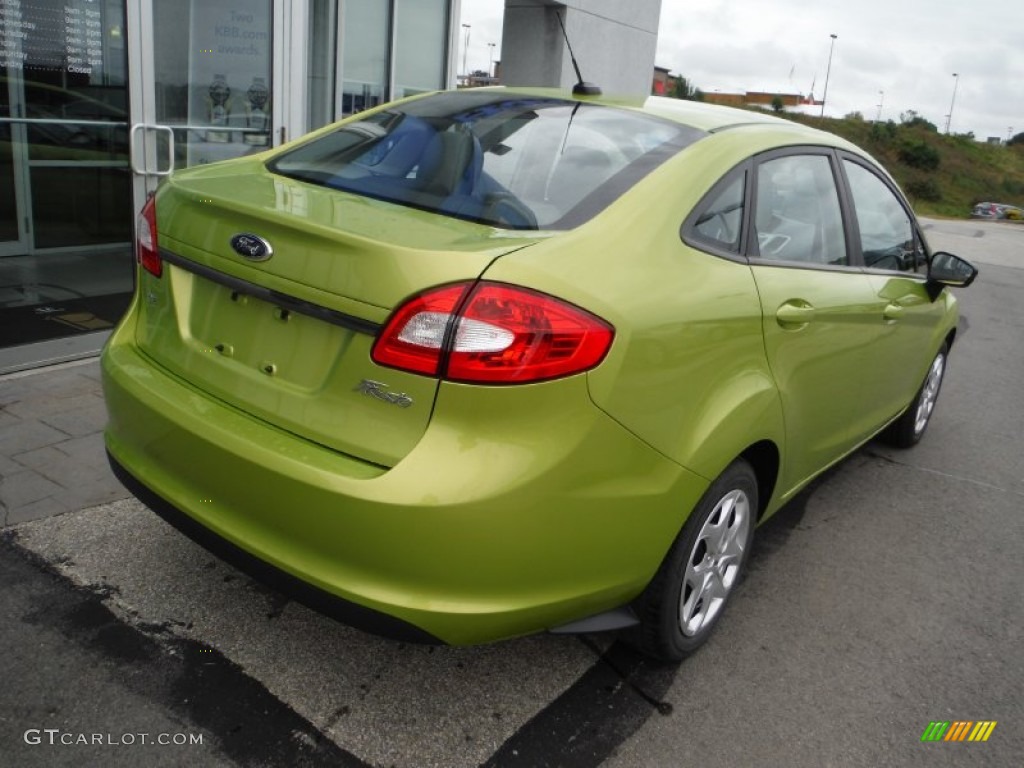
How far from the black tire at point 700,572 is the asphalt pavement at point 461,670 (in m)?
A: 0.13

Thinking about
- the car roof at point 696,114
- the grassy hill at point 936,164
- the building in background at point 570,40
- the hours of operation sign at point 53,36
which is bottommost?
the grassy hill at point 936,164

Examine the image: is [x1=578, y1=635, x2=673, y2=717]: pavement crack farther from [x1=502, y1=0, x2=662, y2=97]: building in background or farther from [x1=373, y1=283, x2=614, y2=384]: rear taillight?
[x1=502, y1=0, x2=662, y2=97]: building in background

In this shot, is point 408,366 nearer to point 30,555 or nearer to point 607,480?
point 607,480

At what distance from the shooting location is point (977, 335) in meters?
9.08

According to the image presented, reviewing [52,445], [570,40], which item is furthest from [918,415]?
[570,40]

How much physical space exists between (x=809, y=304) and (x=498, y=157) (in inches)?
45.1

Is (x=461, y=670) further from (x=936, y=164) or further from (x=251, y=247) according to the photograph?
(x=936, y=164)

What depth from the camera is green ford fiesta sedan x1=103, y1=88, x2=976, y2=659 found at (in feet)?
6.76

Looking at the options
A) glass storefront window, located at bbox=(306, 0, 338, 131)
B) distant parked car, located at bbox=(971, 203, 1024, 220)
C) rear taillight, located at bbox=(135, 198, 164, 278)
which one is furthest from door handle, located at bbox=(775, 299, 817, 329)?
distant parked car, located at bbox=(971, 203, 1024, 220)

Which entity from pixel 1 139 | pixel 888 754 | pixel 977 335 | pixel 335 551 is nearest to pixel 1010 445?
pixel 888 754

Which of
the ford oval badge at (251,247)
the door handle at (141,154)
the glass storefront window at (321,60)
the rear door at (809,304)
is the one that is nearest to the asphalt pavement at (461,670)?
the rear door at (809,304)

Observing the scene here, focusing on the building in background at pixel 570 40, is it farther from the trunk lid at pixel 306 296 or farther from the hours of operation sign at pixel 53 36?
the trunk lid at pixel 306 296

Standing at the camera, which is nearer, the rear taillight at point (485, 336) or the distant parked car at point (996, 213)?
the rear taillight at point (485, 336)

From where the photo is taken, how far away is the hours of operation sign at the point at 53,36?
5730 mm
